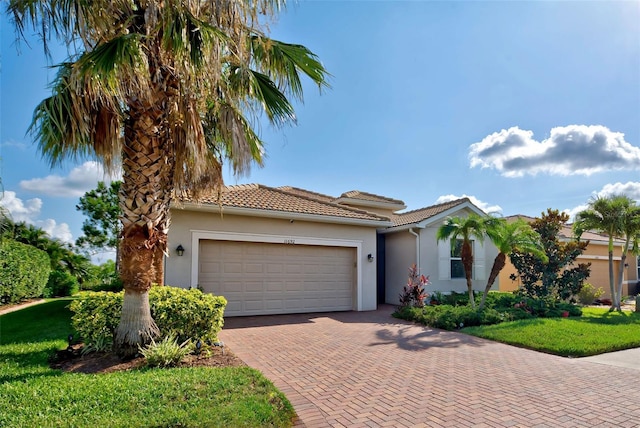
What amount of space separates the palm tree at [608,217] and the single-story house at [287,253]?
17.9 feet

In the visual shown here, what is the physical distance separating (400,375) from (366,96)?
9.21 metres

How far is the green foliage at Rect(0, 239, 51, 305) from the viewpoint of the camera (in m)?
13.3

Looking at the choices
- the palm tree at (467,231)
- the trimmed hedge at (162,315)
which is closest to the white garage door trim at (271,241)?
the palm tree at (467,231)

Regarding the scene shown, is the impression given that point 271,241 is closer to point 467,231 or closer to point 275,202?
point 275,202

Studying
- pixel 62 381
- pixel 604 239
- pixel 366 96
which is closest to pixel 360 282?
pixel 366 96

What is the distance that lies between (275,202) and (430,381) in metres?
8.78

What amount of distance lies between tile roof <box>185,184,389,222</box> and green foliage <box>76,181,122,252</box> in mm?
13167

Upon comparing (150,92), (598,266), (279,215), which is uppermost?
(150,92)

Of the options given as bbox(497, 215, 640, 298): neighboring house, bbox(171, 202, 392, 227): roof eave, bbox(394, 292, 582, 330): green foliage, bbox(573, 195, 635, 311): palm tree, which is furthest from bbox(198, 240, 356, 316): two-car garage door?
bbox(497, 215, 640, 298): neighboring house

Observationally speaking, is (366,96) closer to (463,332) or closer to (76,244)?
(463,332)

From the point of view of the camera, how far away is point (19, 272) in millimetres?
14094

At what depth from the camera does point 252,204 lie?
1238 cm

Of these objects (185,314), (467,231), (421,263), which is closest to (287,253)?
(185,314)

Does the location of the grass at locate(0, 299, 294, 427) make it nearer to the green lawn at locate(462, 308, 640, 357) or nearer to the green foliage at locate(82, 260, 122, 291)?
the green lawn at locate(462, 308, 640, 357)
